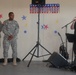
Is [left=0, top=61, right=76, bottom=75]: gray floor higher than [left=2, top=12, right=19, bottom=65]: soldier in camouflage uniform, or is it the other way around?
[left=2, top=12, right=19, bottom=65]: soldier in camouflage uniform

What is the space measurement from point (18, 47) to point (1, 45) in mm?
508

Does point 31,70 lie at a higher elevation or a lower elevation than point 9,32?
lower

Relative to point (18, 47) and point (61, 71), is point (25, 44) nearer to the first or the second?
point (18, 47)

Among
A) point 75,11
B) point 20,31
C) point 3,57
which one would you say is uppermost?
point 75,11

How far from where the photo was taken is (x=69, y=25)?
21.8 ft

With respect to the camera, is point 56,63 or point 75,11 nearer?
point 56,63

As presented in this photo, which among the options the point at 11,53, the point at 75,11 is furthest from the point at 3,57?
the point at 75,11

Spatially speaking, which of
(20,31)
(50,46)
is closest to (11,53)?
(20,31)

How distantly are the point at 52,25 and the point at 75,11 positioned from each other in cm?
80

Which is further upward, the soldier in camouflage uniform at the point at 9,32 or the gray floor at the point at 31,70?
the soldier in camouflage uniform at the point at 9,32

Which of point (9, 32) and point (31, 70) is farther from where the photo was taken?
point (9, 32)

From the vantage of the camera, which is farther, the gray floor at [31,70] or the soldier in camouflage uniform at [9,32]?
the soldier in camouflage uniform at [9,32]

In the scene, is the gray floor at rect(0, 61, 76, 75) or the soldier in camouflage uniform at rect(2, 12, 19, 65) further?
the soldier in camouflage uniform at rect(2, 12, 19, 65)

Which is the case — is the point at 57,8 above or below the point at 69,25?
above
